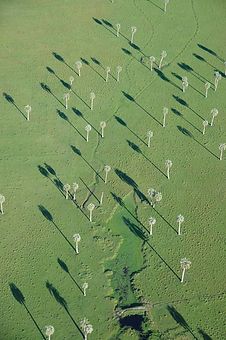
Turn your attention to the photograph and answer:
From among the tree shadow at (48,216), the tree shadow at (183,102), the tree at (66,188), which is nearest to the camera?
the tree shadow at (48,216)

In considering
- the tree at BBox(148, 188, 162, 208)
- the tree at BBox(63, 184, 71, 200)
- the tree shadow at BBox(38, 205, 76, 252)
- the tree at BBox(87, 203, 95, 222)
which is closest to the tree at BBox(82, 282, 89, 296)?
the tree shadow at BBox(38, 205, 76, 252)

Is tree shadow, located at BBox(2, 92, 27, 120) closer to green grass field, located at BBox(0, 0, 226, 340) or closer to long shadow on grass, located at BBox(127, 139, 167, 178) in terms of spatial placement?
green grass field, located at BBox(0, 0, 226, 340)

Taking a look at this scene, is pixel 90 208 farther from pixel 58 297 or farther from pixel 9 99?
pixel 9 99

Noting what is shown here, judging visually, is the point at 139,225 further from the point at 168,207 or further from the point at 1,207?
the point at 1,207

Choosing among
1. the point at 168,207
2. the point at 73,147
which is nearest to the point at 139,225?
the point at 168,207

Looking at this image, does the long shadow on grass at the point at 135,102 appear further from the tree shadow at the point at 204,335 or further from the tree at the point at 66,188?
the tree shadow at the point at 204,335

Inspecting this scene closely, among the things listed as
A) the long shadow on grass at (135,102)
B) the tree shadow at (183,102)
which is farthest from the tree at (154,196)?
the tree shadow at (183,102)

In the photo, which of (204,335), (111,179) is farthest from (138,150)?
(204,335)
